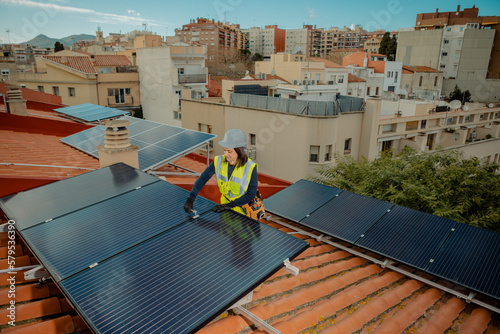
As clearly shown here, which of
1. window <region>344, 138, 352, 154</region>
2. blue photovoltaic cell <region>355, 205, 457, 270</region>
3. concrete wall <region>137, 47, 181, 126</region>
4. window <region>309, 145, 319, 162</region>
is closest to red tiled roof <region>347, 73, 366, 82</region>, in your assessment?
concrete wall <region>137, 47, 181, 126</region>

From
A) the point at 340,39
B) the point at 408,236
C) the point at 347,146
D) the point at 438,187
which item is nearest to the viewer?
the point at 408,236

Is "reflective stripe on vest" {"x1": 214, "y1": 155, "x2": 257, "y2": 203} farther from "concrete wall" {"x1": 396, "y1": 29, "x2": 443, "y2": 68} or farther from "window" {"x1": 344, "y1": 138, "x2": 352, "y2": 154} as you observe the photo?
"concrete wall" {"x1": 396, "y1": 29, "x2": 443, "y2": 68}

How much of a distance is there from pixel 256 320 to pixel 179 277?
113 centimetres

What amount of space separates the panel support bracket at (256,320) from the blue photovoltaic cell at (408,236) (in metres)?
3.03

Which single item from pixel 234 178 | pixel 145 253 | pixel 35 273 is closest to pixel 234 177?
pixel 234 178

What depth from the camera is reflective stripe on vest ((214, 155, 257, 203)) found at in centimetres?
550

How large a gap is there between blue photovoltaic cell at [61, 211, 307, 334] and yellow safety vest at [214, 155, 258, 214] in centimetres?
99

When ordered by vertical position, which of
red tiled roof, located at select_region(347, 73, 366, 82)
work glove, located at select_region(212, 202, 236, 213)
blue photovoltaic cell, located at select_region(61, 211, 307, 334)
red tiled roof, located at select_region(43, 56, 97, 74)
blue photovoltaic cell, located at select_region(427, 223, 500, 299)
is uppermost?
red tiled roof, located at select_region(43, 56, 97, 74)

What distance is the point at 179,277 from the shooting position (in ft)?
11.8

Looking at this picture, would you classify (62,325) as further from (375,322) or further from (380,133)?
(380,133)

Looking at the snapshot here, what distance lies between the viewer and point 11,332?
356cm

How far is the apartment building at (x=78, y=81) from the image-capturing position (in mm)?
42625

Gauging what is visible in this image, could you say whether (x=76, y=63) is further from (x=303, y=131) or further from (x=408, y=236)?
(x=408, y=236)

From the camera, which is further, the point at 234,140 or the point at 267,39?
the point at 267,39
